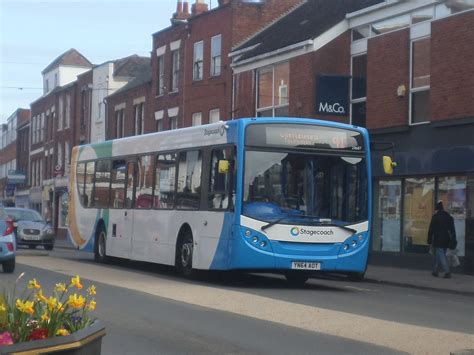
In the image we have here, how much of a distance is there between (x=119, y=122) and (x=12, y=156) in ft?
104

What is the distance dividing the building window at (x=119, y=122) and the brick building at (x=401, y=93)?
18240 millimetres

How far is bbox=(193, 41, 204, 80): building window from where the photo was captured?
40188 millimetres

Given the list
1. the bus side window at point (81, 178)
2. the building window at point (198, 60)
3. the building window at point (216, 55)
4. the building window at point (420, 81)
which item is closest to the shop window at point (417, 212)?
the building window at point (420, 81)

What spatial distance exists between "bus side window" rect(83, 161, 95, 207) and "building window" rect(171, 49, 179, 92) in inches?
665

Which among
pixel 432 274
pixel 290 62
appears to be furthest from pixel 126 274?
pixel 290 62

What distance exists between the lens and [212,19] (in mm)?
39469

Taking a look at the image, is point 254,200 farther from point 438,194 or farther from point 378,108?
point 378,108

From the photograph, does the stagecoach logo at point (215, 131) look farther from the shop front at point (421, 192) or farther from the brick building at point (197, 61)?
the brick building at point (197, 61)

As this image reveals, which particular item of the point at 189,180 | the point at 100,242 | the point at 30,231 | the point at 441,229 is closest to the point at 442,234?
the point at 441,229

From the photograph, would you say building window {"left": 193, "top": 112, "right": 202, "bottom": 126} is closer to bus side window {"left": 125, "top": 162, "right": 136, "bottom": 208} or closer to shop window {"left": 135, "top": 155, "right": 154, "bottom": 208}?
bus side window {"left": 125, "top": 162, "right": 136, "bottom": 208}

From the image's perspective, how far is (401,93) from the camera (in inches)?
1034

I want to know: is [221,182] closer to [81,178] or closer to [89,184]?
[89,184]

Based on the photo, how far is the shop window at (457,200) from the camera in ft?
78.7

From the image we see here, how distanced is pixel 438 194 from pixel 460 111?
2455 millimetres
